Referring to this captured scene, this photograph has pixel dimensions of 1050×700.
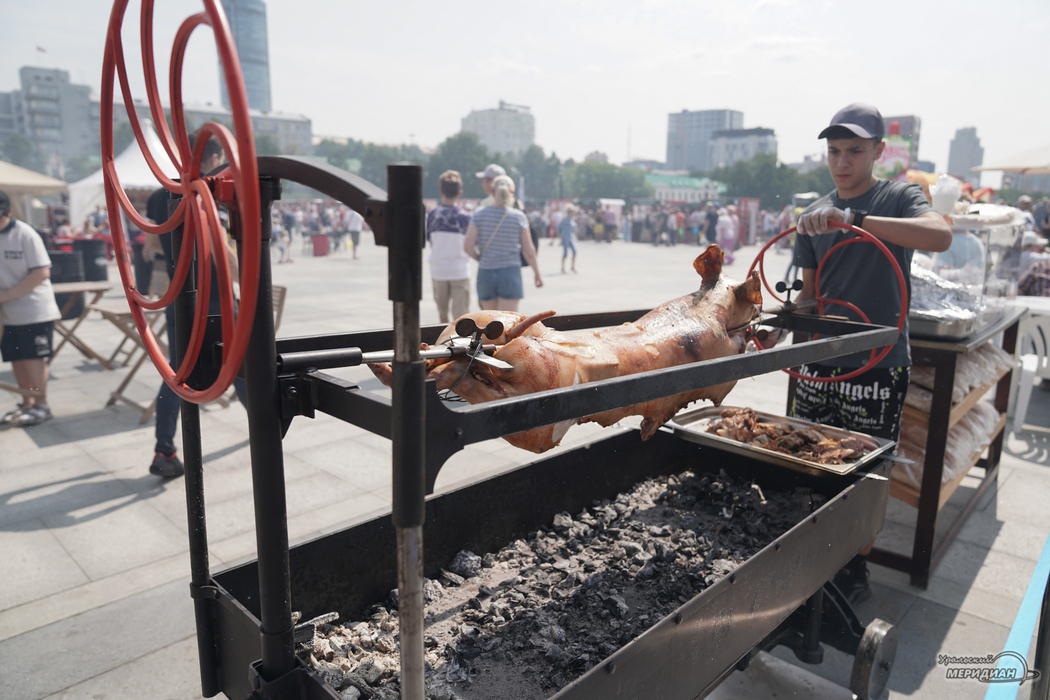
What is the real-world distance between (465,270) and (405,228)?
581 cm

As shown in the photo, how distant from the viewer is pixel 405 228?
99 centimetres

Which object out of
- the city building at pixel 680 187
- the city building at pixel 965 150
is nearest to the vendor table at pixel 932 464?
the city building at pixel 680 187

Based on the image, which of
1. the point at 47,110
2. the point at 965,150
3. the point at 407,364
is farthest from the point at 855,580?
the point at 47,110

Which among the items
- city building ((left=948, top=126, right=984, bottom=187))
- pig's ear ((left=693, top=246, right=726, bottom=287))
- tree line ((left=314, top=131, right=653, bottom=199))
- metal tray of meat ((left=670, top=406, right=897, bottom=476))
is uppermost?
city building ((left=948, top=126, right=984, bottom=187))

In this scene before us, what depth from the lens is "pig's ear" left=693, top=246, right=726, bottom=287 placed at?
106 inches

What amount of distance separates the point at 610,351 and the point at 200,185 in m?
1.31

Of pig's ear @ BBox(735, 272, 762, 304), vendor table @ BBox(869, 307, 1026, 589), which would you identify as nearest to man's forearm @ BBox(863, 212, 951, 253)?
pig's ear @ BBox(735, 272, 762, 304)

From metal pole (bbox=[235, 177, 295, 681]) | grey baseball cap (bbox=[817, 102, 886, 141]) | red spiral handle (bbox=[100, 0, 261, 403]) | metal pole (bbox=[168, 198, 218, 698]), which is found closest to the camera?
red spiral handle (bbox=[100, 0, 261, 403])

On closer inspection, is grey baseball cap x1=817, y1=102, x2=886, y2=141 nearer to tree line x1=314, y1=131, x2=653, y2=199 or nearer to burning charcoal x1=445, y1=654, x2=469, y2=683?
burning charcoal x1=445, y1=654, x2=469, y2=683

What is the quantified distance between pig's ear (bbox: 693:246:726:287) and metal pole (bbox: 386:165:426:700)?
6.28 feet

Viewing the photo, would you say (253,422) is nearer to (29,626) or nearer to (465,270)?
(29,626)

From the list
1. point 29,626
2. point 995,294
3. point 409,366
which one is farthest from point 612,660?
point 995,294

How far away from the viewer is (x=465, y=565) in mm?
2291

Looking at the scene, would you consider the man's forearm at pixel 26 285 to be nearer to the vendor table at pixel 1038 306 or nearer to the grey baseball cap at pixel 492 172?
the grey baseball cap at pixel 492 172
